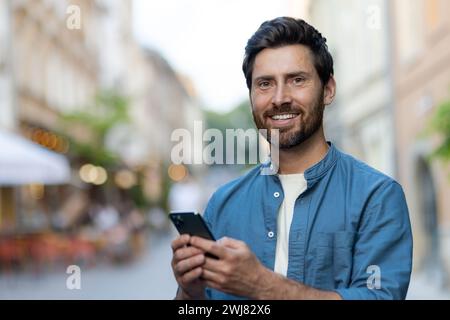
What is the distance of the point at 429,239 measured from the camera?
14734 millimetres

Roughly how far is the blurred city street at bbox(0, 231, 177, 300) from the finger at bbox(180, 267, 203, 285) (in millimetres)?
8287

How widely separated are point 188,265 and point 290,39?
55 centimetres

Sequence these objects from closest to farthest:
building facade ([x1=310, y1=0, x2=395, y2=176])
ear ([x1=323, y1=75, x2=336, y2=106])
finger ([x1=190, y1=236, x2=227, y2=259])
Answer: finger ([x1=190, y1=236, x2=227, y2=259]), ear ([x1=323, y1=75, x2=336, y2=106]), building facade ([x1=310, y1=0, x2=395, y2=176])

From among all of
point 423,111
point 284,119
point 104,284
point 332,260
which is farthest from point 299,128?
point 423,111

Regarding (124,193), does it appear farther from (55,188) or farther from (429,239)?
(429,239)

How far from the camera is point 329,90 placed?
81.1 inches

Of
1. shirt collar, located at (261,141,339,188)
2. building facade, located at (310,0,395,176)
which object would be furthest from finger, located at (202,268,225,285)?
building facade, located at (310,0,395,176)

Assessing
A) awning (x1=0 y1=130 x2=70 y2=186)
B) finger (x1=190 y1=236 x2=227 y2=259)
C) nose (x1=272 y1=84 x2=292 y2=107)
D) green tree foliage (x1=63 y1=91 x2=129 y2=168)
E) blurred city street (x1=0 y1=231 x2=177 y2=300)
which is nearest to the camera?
finger (x1=190 y1=236 x2=227 y2=259)

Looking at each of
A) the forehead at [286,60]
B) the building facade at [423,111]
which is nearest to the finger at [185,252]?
the forehead at [286,60]

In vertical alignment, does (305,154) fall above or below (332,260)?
above

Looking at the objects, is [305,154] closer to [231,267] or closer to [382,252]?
[382,252]

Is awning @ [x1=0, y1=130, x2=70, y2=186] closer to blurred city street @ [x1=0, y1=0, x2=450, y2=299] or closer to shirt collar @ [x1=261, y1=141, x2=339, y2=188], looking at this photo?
blurred city street @ [x1=0, y1=0, x2=450, y2=299]

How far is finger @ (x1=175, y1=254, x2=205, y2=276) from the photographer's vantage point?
170 centimetres

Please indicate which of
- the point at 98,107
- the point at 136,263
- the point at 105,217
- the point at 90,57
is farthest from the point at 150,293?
the point at 90,57
